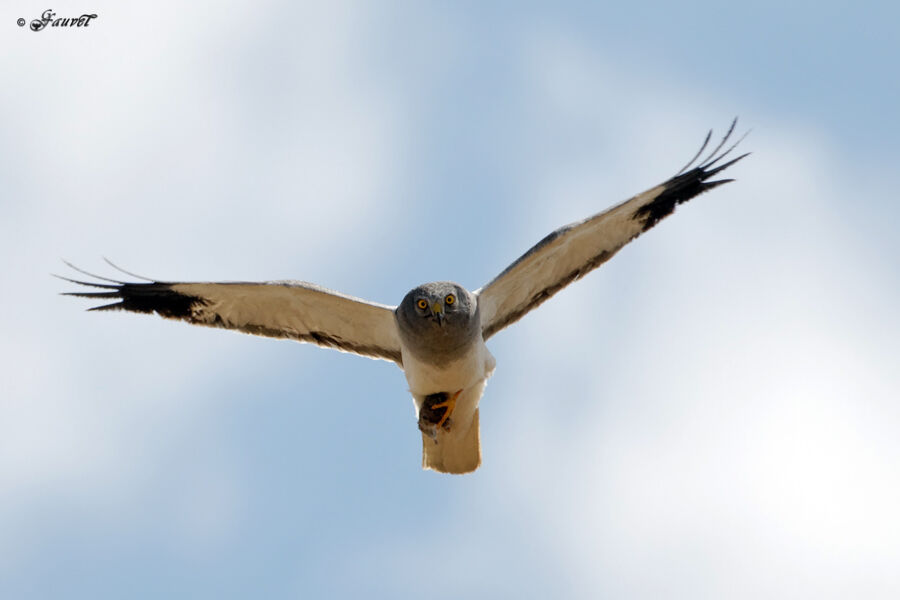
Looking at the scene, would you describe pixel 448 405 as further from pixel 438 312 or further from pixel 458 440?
pixel 438 312

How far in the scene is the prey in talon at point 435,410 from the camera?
16.3 m

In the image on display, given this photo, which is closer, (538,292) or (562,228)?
(562,228)

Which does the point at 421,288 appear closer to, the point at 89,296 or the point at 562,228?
the point at 562,228

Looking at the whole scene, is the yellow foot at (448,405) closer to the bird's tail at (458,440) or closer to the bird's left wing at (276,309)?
the bird's tail at (458,440)

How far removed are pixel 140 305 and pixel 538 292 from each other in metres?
4.85

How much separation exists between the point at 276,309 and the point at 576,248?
147 inches

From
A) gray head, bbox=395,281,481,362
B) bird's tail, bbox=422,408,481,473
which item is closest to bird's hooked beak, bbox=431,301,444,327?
gray head, bbox=395,281,481,362

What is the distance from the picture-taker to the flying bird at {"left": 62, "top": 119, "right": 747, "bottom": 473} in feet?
52.5

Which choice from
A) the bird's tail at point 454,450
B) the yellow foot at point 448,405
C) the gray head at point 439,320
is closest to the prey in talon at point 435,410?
the yellow foot at point 448,405

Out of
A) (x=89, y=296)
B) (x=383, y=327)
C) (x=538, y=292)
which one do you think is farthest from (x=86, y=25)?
(x=538, y=292)

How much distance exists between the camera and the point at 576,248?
1692 centimetres

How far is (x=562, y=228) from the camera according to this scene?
16078 millimetres

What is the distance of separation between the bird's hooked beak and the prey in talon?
128 centimetres

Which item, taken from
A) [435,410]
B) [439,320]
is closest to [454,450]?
[435,410]
